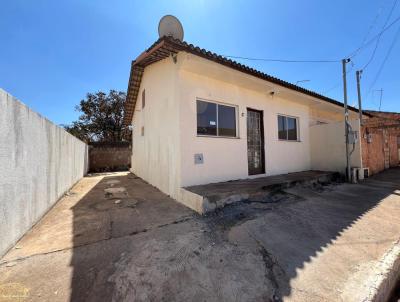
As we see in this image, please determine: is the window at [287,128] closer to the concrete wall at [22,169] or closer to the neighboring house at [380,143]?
the neighboring house at [380,143]

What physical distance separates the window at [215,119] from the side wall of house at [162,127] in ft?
2.78

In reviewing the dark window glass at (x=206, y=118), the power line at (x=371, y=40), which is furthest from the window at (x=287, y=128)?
the dark window glass at (x=206, y=118)

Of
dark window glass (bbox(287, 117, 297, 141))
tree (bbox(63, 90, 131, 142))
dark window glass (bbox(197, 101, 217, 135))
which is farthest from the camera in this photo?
tree (bbox(63, 90, 131, 142))

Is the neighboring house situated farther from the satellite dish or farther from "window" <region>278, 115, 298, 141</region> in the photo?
the satellite dish

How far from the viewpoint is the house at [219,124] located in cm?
543

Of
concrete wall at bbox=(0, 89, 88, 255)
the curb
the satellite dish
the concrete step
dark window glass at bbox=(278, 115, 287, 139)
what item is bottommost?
the curb

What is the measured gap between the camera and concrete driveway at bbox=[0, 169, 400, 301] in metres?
2.10

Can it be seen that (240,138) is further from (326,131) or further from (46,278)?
(46,278)

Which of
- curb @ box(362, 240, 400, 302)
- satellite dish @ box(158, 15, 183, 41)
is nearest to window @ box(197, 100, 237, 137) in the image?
satellite dish @ box(158, 15, 183, 41)

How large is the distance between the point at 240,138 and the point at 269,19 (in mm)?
5893

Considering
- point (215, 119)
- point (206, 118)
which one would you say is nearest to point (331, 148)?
point (215, 119)

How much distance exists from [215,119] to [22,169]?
4857mm

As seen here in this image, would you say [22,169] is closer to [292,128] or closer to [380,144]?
[292,128]

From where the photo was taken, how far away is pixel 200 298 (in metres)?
2.00
